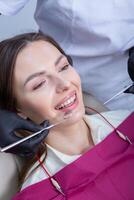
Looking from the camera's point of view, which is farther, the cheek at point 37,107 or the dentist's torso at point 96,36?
the dentist's torso at point 96,36

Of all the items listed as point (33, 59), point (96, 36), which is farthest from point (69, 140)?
point (96, 36)

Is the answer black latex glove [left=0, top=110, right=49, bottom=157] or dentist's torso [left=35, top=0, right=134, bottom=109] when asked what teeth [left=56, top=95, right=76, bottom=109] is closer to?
black latex glove [left=0, top=110, right=49, bottom=157]

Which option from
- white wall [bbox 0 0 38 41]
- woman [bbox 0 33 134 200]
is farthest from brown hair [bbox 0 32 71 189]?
white wall [bbox 0 0 38 41]

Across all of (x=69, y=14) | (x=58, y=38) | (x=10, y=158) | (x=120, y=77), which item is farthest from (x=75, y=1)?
(x=10, y=158)

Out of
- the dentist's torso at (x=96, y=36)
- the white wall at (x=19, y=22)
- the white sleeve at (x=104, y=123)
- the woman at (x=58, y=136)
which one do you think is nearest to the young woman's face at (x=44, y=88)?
the woman at (x=58, y=136)

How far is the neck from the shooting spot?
119 centimetres

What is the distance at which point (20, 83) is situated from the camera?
1127mm

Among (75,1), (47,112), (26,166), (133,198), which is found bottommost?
(133,198)

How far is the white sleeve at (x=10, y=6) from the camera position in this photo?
126 centimetres

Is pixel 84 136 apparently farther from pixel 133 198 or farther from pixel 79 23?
pixel 79 23

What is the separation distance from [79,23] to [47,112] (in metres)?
0.39

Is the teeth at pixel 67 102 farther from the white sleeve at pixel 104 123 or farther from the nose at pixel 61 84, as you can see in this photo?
the white sleeve at pixel 104 123

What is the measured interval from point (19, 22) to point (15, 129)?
42.0 inches

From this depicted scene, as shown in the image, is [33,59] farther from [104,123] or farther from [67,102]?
[104,123]
